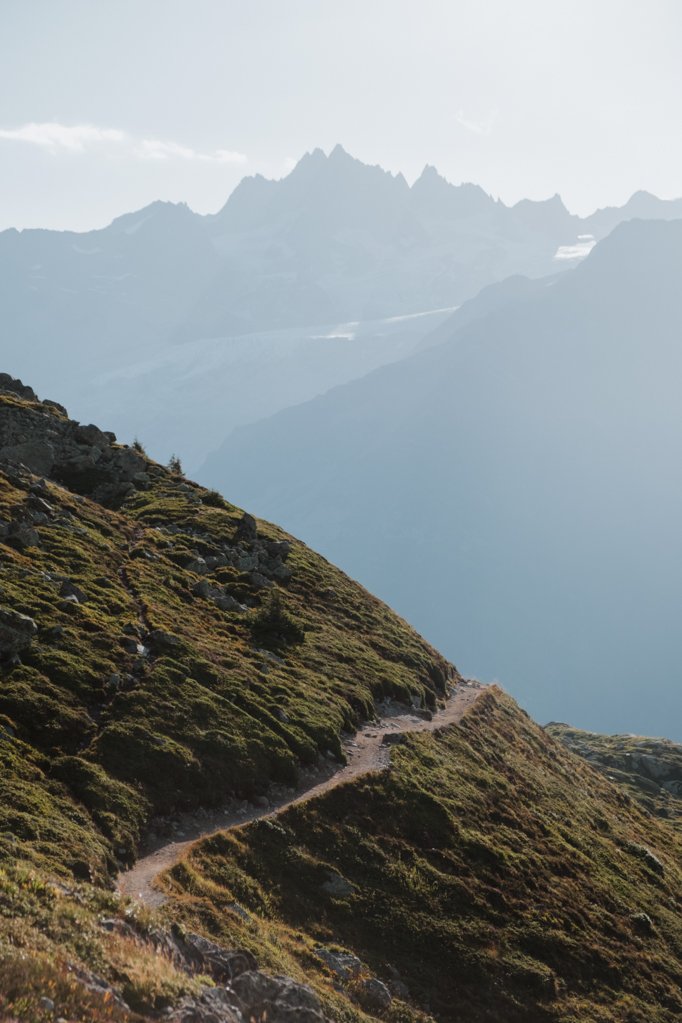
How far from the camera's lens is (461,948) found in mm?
37719

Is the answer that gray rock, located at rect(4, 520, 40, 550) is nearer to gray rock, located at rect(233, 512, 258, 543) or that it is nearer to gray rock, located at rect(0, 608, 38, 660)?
gray rock, located at rect(0, 608, 38, 660)

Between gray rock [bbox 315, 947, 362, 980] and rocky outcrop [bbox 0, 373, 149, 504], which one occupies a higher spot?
rocky outcrop [bbox 0, 373, 149, 504]

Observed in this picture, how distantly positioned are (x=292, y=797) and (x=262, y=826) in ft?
17.3

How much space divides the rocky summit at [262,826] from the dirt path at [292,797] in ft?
0.68

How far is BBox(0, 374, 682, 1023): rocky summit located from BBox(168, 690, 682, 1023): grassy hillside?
150 mm

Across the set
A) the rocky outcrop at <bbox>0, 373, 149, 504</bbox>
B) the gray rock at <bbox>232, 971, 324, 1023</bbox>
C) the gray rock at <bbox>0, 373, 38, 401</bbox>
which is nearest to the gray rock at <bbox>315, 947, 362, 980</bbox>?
the gray rock at <bbox>232, 971, 324, 1023</bbox>

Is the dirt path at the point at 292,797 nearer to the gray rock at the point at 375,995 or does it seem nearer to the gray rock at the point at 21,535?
the gray rock at the point at 375,995

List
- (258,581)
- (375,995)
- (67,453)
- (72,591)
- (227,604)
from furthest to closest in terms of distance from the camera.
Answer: (67,453) < (258,581) < (227,604) < (72,591) < (375,995)

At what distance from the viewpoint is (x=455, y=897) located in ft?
135

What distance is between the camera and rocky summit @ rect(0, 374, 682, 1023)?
2325 centimetres

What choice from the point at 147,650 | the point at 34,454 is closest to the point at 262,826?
the point at 147,650

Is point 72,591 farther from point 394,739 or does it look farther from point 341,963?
point 341,963

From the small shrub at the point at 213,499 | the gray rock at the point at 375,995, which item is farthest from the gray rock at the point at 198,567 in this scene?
the gray rock at the point at 375,995

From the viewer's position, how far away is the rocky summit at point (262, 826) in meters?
23.2
